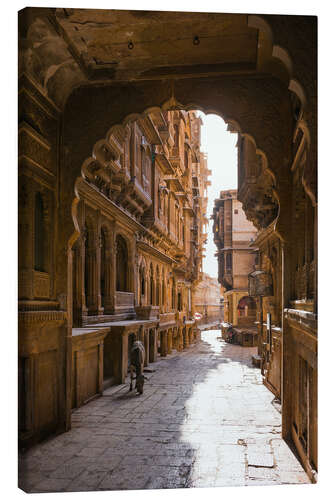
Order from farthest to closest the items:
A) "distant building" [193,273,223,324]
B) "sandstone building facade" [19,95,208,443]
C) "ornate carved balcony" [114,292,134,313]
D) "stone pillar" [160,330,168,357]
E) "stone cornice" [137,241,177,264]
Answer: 1. "distant building" [193,273,223,324]
2. "stone pillar" [160,330,168,357]
3. "stone cornice" [137,241,177,264]
4. "ornate carved balcony" [114,292,134,313]
5. "sandstone building facade" [19,95,208,443]

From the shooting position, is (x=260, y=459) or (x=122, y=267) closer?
(x=260, y=459)

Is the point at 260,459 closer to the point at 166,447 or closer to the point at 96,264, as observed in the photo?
the point at 166,447

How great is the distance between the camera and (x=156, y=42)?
5.96 m

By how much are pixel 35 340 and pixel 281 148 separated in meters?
4.55

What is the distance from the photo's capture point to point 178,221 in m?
27.1

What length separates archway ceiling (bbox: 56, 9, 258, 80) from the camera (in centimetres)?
544

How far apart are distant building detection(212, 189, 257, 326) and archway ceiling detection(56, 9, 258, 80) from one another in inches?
1202

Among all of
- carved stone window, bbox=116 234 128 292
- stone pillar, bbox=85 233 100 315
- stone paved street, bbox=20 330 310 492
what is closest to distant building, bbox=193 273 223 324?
carved stone window, bbox=116 234 128 292

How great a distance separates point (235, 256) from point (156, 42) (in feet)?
106

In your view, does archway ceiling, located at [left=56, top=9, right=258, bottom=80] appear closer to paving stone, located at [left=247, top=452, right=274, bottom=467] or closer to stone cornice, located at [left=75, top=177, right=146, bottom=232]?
stone cornice, located at [left=75, top=177, right=146, bottom=232]


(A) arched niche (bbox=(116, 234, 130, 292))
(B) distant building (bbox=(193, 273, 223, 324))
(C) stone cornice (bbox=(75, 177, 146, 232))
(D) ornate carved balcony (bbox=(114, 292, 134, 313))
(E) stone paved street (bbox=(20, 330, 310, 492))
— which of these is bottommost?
(B) distant building (bbox=(193, 273, 223, 324))

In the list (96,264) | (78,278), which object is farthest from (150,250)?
(78,278)

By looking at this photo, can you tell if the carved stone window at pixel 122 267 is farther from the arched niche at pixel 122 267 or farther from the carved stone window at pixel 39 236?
the carved stone window at pixel 39 236

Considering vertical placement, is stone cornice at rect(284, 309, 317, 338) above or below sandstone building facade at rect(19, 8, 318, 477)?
below
